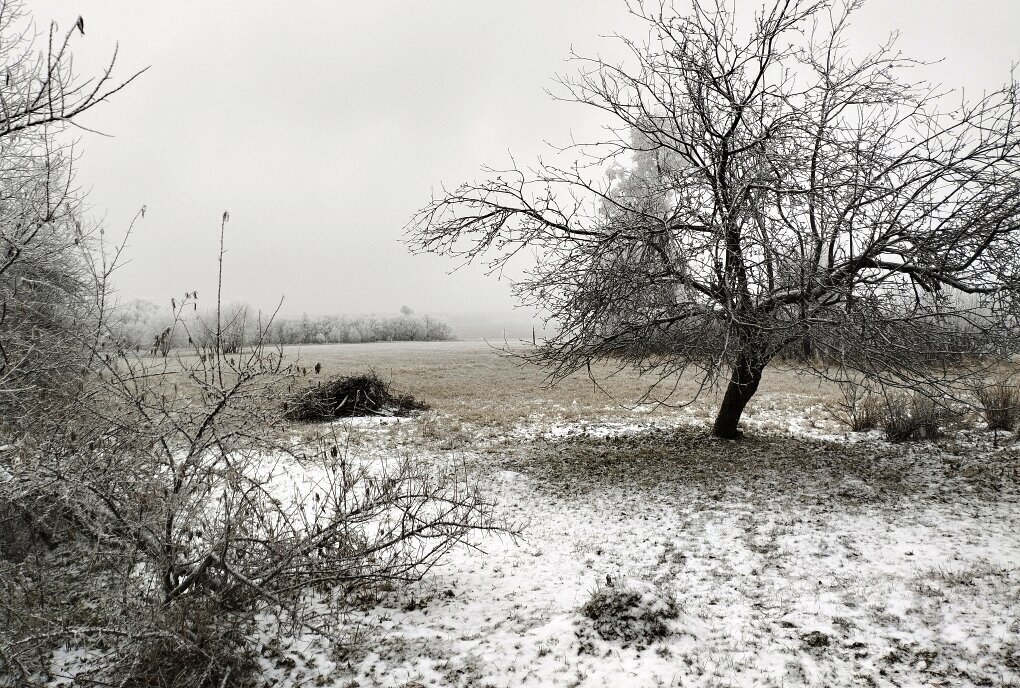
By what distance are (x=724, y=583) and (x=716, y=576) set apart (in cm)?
13

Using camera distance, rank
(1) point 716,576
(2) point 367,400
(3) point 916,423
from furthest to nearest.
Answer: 1. (2) point 367,400
2. (3) point 916,423
3. (1) point 716,576

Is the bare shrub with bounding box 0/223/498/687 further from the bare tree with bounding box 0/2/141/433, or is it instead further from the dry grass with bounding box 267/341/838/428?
the dry grass with bounding box 267/341/838/428

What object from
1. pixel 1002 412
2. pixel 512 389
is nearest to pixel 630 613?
pixel 1002 412

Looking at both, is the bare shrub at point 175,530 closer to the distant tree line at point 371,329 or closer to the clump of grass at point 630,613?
the clump of grass at point 630,613

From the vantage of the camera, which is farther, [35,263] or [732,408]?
[732,408]

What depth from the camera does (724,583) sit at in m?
4.58

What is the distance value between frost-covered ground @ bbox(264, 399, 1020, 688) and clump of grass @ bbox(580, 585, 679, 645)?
0.6 inches

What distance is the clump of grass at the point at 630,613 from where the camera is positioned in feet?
12.2

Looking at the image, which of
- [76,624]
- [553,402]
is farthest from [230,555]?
[553,402]

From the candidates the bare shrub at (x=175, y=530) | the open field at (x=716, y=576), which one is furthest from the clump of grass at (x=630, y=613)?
the bare shrub at (x=175, y=530)

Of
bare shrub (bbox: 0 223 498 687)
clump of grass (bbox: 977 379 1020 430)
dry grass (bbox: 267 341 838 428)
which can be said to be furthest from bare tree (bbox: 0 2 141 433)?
clump of grass (bbox: 977 379 1020 430)

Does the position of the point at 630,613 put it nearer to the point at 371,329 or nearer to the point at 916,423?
the point at 916,423

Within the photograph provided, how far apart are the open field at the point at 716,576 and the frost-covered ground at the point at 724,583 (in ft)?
0.05

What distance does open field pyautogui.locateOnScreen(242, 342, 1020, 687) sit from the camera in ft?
11.4
